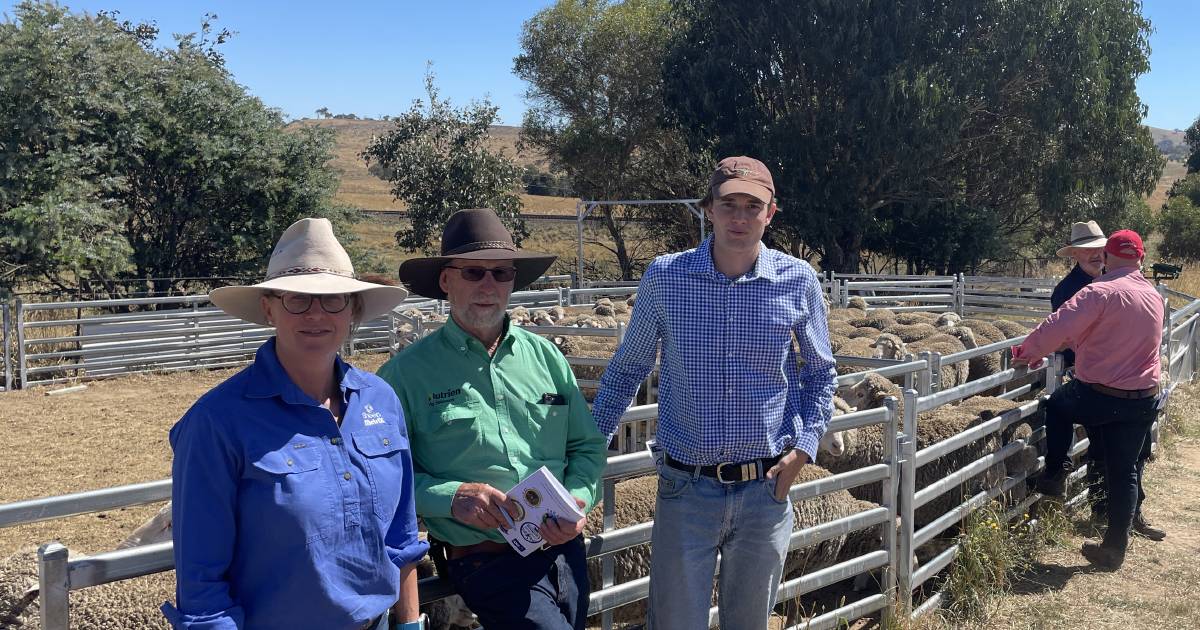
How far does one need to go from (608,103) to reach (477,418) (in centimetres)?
3139

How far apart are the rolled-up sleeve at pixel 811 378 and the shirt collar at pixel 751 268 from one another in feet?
0.43

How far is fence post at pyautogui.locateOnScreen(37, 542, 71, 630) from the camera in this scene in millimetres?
→ 2037

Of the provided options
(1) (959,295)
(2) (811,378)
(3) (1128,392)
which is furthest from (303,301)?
(1) (959,295)

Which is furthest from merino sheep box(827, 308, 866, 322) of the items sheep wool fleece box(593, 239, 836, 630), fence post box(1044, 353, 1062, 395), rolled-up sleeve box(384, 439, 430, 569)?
rolled-up sleeve box(384, 439, 430, 569)

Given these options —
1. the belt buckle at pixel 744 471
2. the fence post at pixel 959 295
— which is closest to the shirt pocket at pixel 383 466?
the belt buckle at pixel 744 471

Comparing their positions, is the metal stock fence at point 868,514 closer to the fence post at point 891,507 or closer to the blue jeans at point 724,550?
the fence post at point 891,507

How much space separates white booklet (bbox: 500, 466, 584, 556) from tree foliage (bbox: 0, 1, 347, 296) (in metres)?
14.6

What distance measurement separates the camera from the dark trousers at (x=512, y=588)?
269 centimetres

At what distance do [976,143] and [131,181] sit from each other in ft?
70.2

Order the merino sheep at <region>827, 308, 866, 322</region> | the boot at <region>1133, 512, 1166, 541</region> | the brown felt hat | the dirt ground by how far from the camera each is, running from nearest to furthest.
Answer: the brown felt hat
the dirt ground
the boot at <region>1133, 512, 1166, 541</region>
the merino sheep at <region>827, 308, 866, 322</region>

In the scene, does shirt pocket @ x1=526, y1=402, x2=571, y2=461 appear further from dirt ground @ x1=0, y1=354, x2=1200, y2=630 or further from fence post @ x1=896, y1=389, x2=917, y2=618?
fence post @ x1=896, y1=389, x2=917, y2=618

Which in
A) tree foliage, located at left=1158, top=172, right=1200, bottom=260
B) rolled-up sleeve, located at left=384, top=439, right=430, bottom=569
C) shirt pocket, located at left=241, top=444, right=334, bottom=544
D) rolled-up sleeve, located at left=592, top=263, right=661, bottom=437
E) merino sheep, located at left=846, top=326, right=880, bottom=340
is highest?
tree foliage, located at left=1158, top=172, right=1200, bottom=260

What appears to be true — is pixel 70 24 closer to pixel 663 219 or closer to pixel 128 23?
pixel 128 23

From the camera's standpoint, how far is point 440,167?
25.0 metres
